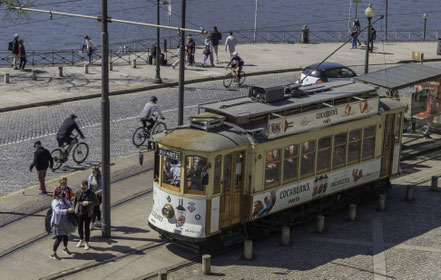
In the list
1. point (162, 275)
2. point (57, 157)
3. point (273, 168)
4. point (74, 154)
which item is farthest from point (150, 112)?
point (162, 275)

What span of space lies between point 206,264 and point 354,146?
5.62 metres

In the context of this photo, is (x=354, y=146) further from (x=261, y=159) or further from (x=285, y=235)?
(x=261, y=159)

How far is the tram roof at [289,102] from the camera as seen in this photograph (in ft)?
53.6

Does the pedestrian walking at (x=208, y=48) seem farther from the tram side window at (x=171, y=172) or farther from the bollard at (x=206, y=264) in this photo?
the bollard at (x=206, y=264)

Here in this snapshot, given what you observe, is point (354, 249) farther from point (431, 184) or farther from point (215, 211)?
point (431, 184)

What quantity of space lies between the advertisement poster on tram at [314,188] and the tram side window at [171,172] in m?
1.81

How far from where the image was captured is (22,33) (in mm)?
69562

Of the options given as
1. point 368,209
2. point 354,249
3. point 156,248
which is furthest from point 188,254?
point 368,209

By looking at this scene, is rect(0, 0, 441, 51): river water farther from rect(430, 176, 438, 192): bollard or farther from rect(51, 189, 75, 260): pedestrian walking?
rect(51, 189, 75, 260): pedestrian walking

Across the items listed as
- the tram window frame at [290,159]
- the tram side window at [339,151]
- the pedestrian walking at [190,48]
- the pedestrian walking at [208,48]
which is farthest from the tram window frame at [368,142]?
the pedestrian walking at [208,48]

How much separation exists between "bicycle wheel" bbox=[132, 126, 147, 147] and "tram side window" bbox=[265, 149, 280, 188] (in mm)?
8341

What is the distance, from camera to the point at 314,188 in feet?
57.3

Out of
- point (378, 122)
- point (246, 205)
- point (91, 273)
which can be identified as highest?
point (378, 122)

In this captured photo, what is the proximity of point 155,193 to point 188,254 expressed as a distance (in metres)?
1.53
